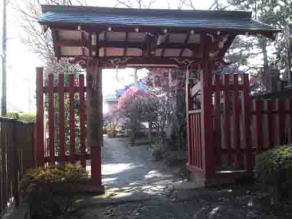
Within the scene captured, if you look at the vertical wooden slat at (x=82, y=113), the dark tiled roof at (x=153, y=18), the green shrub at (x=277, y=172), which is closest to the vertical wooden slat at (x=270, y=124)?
the dark tiled roof at (x=153, y=18)

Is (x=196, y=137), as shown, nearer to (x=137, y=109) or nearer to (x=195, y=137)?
(x=195, y=137)

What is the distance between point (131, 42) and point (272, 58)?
1728cm

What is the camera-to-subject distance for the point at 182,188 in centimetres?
902

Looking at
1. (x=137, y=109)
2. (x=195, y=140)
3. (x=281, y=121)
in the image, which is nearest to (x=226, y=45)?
(x=281, y=121)

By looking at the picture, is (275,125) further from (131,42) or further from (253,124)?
(131,42)

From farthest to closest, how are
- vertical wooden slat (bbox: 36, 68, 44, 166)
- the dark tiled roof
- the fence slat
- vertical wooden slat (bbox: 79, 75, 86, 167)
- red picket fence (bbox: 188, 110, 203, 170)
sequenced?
the fence slat → red picket fence (bbox: 188, 110, 203, 170) → vertical wooden slat (bbox: 79, 75, 86, 167) → vertical wooden slat (bbox: 36, 68, 44, 166) → the dark tiled roof

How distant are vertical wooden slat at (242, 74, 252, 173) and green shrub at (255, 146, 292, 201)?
2.49 meters

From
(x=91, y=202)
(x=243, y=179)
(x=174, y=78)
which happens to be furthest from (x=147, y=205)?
(x=174, y=78)

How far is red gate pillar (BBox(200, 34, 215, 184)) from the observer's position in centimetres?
903

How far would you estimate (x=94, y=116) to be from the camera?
8867 mm

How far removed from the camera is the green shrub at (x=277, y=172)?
6.07 m

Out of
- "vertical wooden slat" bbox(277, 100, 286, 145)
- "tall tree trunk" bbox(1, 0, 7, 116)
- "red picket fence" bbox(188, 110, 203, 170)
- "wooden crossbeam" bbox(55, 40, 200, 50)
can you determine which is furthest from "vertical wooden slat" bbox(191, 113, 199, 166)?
"tall tree trunk" bbox(1, 0, 7, 116)

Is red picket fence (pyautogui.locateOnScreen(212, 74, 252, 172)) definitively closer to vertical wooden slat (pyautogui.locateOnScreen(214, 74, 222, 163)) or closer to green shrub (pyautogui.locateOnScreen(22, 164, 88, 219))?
vertical wooden slat (pyautogui.locateOnScreen(214, 74, 222, 163))

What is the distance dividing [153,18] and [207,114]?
2324 millimetres
